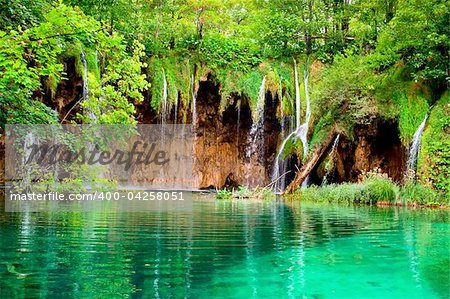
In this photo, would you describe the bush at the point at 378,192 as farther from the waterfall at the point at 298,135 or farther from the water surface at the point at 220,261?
the water surface at the point at 220,261

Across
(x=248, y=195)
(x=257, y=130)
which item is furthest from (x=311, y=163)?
(x=257, y=130)

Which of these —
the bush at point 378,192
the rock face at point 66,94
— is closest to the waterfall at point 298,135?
the bush at point 378,192

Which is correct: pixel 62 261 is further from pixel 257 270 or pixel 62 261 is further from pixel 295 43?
pixel 295 43

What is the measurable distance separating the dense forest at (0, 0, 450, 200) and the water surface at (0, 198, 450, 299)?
3.69 metres

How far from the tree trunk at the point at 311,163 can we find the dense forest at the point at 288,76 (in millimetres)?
66

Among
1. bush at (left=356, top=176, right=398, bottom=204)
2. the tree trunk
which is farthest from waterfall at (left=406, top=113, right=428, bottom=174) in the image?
the tree trunk

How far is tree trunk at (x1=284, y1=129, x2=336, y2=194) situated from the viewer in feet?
69.9

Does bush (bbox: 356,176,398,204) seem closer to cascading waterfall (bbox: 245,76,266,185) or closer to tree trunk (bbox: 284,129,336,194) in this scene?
tree trunk (bbox: 284,129,336,194)

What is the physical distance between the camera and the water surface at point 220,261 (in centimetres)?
408

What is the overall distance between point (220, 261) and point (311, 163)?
1655cm

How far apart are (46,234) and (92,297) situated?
13.5ft

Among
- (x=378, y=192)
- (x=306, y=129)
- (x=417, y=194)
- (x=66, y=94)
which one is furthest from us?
(x=66, y=94)

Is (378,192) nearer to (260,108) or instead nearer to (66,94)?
(260,108)

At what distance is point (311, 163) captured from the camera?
21.4 metres
